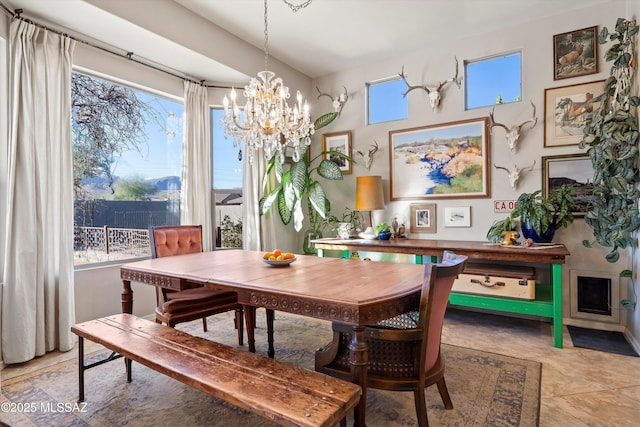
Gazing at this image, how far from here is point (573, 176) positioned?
3350 millimetres

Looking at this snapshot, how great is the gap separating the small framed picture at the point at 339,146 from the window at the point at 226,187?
124cm

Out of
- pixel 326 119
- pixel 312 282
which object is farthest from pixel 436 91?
pixel 312 282

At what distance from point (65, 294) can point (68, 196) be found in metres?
0.84

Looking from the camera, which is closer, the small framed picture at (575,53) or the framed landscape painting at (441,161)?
the small framed picture at (575,53)

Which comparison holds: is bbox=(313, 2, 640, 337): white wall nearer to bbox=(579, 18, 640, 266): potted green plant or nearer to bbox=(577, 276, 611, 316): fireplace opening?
bbox=(577, 276, 611, 316): fireplace opening

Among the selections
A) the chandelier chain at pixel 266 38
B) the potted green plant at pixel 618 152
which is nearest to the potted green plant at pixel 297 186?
the chandelier chain at pixel 266 38

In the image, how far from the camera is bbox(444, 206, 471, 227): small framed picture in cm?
388

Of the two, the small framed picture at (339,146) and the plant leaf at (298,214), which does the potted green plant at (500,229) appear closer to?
the small framed picture at (339,146)

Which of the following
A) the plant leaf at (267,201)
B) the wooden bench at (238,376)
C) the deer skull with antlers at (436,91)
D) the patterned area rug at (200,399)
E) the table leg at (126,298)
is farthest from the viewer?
the plant leaf at (267,201)

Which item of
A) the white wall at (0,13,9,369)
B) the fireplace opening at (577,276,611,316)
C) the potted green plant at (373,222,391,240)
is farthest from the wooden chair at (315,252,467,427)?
the white wall at (0,13,9,369)

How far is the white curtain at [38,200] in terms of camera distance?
2602 mm

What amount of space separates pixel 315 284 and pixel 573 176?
3.02 m

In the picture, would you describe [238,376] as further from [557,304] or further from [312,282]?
[557,304]

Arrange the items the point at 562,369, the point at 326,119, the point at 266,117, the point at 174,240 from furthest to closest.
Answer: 1. the point at 326,119
2. the point at 174,240
3. the point at 266,117
4. the point at 562,369
